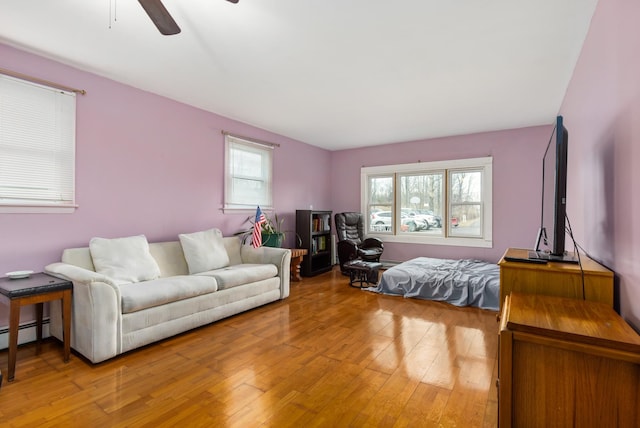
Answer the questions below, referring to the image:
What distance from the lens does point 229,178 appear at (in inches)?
181

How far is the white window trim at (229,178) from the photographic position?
4543mm

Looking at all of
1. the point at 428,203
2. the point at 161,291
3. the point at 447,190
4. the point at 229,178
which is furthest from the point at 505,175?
the point at 161,291

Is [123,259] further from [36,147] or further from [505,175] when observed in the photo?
[505,175]

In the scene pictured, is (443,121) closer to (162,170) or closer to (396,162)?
(396,162)

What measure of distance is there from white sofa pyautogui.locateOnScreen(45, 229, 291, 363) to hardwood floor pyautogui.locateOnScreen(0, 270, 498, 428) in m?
0.14

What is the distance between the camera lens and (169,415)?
174 cm

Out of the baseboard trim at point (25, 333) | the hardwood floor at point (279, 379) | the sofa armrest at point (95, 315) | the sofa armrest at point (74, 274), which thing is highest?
the sofa armrest at point (74, 274)

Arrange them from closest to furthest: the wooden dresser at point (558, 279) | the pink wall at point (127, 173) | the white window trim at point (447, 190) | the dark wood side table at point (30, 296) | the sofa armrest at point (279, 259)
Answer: the wooden dresser at point (558, 279), the dark wood side table at point (30, 296), the pink wall at point (127, 173), the sofa armrest at point (279, 259), the white window trim at point (447, 190)

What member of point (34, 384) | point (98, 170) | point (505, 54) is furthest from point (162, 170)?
point (505, 54)

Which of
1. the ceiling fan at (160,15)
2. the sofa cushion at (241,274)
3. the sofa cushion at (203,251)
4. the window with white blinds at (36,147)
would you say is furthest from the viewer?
the sofa cushion at (203,251)

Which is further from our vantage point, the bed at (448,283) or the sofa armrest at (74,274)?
the bed at (448,283)

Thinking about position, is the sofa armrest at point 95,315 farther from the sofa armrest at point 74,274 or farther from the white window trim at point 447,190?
the white window trim at point 447,190

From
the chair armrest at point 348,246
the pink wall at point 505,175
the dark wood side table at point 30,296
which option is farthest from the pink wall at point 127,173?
the pink wall at point 505,175

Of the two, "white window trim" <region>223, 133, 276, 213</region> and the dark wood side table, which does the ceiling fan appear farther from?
"white window trim" <region>223, 133, 276, 213</region>
